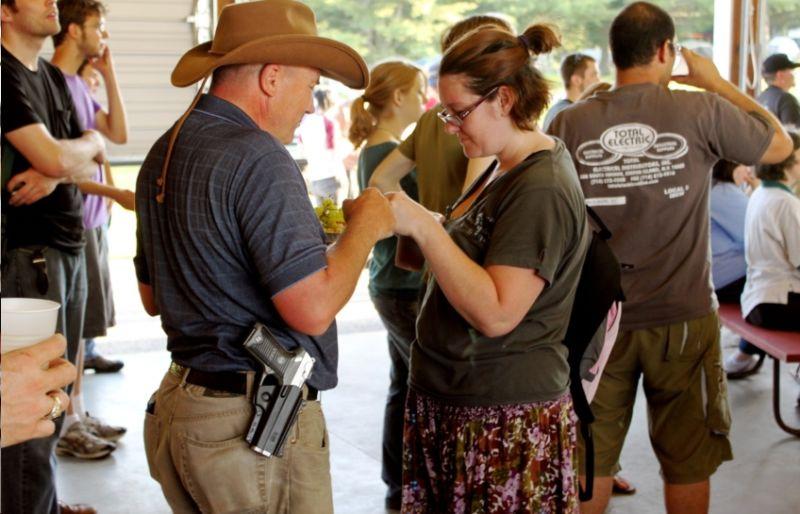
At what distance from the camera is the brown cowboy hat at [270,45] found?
2.00m

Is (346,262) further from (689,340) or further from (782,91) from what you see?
(782,91)

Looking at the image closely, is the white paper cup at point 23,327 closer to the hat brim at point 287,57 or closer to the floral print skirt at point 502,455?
the hat brim at point 287,57

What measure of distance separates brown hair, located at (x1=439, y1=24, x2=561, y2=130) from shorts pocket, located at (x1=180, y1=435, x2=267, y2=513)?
939 millimetres

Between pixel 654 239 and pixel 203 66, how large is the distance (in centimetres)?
162

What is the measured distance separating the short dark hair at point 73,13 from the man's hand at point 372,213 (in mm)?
3002

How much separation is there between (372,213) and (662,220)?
1382 millimetres

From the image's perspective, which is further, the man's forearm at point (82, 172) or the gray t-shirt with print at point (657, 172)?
the man's forearm at point (82, 172)

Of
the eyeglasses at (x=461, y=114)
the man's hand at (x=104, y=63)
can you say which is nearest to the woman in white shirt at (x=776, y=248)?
the eyeglasses at (x=461, y=114)

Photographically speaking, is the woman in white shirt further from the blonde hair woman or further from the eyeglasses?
the eyeglasses

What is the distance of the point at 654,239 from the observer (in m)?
3.16


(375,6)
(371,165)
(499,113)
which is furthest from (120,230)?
(499,113)

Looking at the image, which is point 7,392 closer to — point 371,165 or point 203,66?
point 203,66

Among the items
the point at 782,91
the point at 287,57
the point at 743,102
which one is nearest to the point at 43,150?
the point at 287,57

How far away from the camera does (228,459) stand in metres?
2.02
